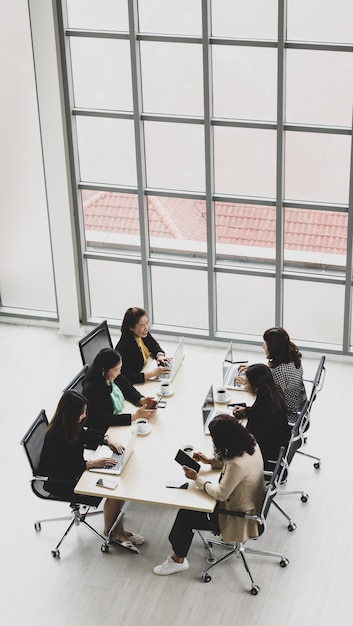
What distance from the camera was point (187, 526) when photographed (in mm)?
6500

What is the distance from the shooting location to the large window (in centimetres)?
845

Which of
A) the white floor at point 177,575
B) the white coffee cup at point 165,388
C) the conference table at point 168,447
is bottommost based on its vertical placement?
the white floor at point 177,575

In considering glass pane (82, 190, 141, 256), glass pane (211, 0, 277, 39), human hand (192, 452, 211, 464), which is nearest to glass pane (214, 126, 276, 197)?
glass pane (211, 0, 277, 39)

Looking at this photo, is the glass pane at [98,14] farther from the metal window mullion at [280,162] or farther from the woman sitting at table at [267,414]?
the woman sitting at table at [267,414]

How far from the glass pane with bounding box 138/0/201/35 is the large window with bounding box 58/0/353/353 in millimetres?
13

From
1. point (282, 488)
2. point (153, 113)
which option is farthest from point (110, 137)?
point (282, 488)

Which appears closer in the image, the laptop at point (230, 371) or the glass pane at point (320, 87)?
the laptop at point (230, 371)

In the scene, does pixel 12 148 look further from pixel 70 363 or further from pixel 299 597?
pixel 299 597

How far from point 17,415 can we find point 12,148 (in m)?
2.81

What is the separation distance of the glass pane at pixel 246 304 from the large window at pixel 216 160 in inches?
0.6

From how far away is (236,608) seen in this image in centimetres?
643

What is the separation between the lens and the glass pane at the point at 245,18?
826 centimetres

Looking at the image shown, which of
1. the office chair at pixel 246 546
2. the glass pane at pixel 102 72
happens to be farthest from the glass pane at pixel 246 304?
the office chair at pixel 246 546

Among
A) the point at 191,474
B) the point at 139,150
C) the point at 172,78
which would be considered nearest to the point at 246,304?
the point at 139,150
